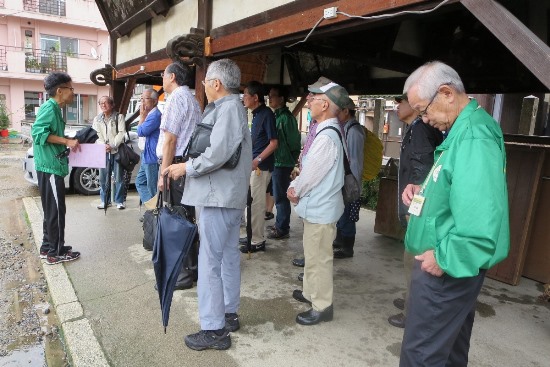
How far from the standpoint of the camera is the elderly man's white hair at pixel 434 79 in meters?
1.62

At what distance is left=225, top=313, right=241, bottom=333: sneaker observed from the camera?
8.98 ft

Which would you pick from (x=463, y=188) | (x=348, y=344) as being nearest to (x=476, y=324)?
(x=348, y=344)

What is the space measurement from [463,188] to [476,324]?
2.09 metres

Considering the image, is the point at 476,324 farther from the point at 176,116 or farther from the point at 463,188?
the point at 176,116

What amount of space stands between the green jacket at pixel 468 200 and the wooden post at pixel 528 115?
21.3ft

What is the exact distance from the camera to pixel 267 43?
9.62 feet

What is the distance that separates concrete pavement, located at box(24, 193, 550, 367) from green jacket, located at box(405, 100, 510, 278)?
130 cm

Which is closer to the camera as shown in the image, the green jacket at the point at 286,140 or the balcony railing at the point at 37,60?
the green jacket at the point at 286,140

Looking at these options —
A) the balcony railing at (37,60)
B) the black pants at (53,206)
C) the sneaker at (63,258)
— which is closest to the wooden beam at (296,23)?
the black pants at (53,206)

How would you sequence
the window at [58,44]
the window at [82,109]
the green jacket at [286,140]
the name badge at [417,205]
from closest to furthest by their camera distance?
the name badge at [417,205]
the green jacket at [286,140]
the window at [58,44]
the window at [82,109]

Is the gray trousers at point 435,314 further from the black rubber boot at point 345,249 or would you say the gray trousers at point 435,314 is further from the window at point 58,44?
the window at point 58,44

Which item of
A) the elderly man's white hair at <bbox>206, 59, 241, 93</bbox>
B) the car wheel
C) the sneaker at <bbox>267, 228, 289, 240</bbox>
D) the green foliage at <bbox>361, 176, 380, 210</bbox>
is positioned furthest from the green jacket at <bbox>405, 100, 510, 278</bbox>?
the car wheel

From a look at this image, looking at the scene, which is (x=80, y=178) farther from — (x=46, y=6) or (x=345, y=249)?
(x=46, y=6)

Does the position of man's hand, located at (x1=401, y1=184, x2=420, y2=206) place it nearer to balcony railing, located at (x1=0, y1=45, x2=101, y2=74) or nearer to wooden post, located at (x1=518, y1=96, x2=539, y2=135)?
wooden post, located at (x1=518, y1=96, x2=539, y2=135)
